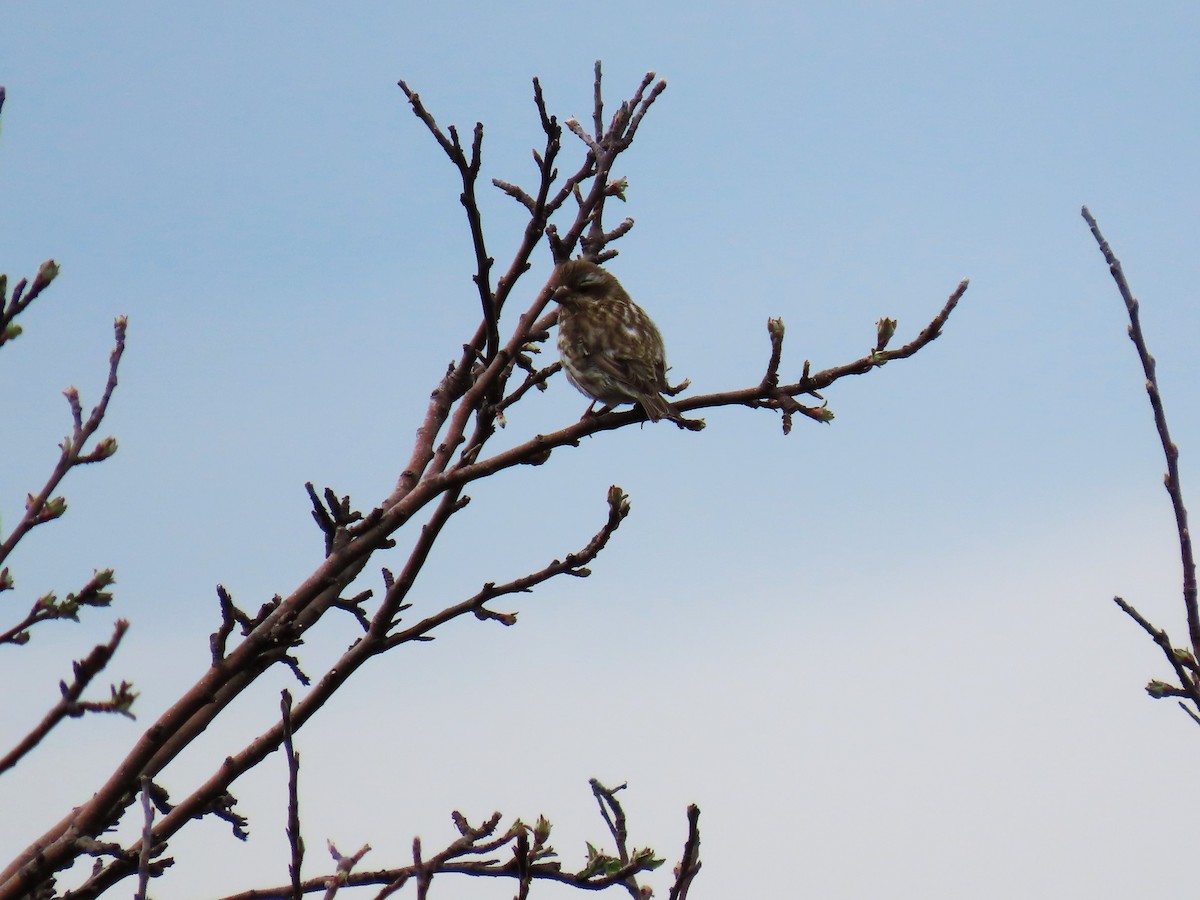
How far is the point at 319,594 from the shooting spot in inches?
208

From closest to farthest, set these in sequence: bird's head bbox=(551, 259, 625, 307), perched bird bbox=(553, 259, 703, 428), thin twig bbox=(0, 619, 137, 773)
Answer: thin twig bbox=(0, 619, 137, 773), perched bird bbox=(553, 259, 703, 428), bird's head bbox=(551, 259, 625, 307)

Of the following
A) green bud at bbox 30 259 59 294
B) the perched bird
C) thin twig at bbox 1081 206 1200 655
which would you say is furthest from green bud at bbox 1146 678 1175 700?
green bud at bbox 30 259 59 294

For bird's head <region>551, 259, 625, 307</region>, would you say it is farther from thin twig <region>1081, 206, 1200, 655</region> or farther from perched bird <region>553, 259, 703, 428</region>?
thin twig <region>1081, 206, 1200, 655</region>

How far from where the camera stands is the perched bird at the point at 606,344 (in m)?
7.59

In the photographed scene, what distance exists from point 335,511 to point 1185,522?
10.4 ft

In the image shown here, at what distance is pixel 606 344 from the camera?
8.25 metres

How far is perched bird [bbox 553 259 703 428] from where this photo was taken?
7587 mm

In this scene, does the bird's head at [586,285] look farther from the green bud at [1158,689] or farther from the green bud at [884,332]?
the green bud at [1158,689]

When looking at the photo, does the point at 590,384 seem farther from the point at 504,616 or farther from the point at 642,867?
the point at 642,867

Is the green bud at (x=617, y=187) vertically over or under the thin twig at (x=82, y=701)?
over

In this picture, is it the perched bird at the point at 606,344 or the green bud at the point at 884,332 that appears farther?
the perched bird at the point at 606,344


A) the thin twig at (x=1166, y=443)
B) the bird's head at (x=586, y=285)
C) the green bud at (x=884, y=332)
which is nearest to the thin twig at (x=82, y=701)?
the thin twig at (x=1166, y=443)

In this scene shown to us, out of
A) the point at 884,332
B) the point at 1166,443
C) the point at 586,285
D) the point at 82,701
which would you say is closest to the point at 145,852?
the point at 82,701

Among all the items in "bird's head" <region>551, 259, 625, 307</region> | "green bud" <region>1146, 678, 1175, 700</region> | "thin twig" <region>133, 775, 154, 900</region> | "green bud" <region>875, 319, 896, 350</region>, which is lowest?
"thin twig" <region>133, 775, 154, 900</region>
